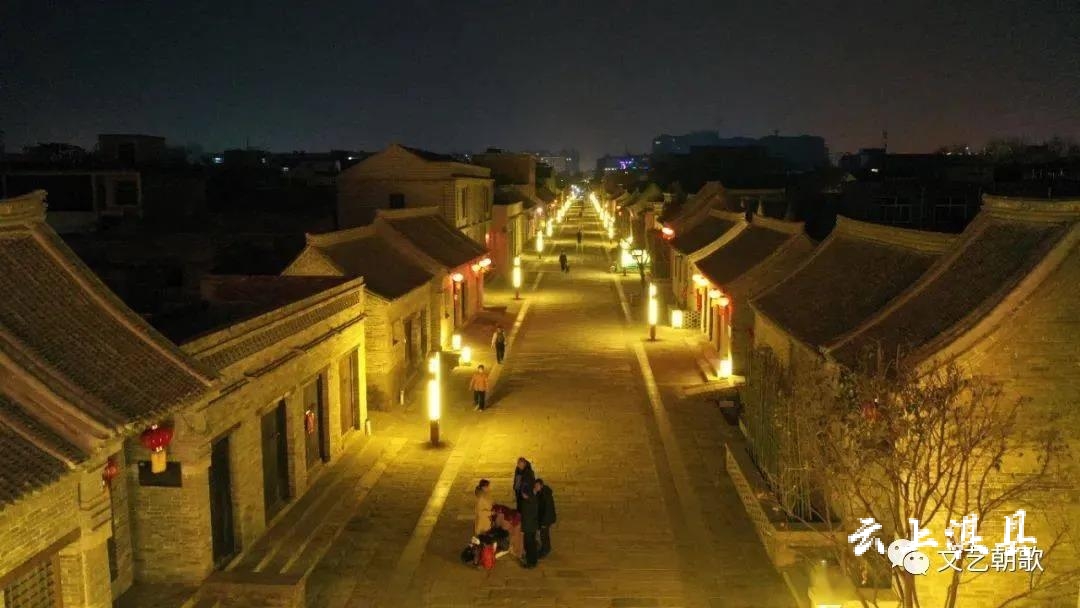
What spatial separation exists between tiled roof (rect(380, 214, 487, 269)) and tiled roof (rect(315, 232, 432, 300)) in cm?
188

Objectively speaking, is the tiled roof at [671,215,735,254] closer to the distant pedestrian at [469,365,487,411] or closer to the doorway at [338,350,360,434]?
the distant pedestrian at [469,365,487,411]

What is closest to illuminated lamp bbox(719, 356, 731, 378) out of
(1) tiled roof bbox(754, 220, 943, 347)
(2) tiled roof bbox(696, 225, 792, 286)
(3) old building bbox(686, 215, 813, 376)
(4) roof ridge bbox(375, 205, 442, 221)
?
(3) old building bbox(686, 215, 813, 376)

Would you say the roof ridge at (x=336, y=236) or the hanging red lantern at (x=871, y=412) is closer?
the hanging red lantern at (x=871, y=412)

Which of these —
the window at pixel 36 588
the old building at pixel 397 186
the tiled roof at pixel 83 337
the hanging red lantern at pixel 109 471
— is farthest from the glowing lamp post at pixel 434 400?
the old building at pixel 397 186

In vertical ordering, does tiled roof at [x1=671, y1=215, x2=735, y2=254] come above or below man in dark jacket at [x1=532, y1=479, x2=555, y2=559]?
above

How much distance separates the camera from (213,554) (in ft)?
40.9

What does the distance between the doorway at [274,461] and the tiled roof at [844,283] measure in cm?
889

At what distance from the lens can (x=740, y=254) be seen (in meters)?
27.5

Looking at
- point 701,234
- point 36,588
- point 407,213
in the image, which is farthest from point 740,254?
point 36,588

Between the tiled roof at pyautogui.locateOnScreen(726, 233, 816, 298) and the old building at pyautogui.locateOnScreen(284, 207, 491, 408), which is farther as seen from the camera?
the tiled roof at pyautogui.locateOnScreen(726, 233, 816, 298)

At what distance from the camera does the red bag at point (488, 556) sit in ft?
43.1

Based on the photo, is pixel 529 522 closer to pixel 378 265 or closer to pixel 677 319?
pixel 378 265

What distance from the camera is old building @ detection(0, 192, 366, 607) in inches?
335

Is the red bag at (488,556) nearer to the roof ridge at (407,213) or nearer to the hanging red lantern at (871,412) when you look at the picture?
the hanging red lantern at (871,412)
